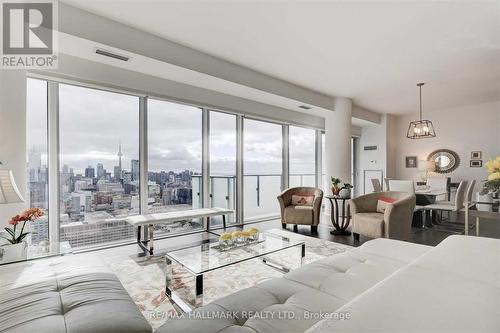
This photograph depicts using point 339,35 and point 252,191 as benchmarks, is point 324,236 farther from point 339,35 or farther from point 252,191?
point 339,35

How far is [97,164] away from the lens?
12.6ft

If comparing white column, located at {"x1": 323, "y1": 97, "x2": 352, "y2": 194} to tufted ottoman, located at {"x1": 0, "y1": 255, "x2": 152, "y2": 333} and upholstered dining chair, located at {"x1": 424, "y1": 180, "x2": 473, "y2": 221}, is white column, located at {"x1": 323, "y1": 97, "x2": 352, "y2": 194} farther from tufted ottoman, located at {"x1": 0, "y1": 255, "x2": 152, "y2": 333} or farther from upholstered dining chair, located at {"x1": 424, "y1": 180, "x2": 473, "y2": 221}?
tufted ottoman, located at {"x1": 0, "y1": 255, "x2": 152, "y2": 333}

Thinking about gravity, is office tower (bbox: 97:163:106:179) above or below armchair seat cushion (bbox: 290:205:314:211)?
above

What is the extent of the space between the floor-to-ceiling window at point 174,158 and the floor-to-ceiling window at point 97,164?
0.29 m

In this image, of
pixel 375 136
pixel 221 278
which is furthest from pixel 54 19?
pixel 375 136

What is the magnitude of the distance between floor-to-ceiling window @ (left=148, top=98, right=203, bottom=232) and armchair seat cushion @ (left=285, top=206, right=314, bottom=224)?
1.72 meters

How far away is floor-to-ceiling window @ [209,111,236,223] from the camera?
5.07m

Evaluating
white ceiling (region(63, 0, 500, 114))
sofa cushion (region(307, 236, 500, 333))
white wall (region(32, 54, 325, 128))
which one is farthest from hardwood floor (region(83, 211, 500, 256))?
white ceiling (region(63, 0, 500, 114))

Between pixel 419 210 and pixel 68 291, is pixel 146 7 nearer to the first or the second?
pixel 68 291

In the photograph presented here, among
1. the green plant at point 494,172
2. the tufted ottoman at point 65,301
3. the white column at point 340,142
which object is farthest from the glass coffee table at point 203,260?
the white column at point 340,142

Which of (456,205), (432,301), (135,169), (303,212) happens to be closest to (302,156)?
(303,212)

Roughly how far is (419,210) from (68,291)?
5.89m

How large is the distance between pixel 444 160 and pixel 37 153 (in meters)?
9.58

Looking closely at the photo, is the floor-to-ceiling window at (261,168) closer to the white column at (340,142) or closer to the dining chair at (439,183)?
the white column at (340,142)
